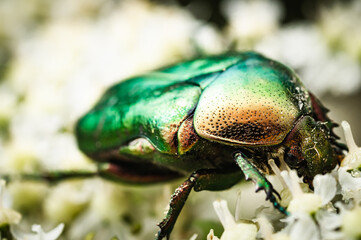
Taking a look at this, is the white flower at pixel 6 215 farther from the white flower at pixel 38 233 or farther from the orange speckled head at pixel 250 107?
the orange speckled head at pixel 250 107

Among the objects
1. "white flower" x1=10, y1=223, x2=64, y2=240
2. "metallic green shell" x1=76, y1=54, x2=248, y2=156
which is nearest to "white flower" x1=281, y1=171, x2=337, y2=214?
"metallic green shell" x1=76, y1=54, x2=248, y2=156

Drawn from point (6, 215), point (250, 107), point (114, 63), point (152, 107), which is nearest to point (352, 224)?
point (250, 107)

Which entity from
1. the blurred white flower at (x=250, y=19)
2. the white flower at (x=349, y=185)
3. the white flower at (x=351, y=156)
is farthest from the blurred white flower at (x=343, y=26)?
the white flower at (x=349, y=185)

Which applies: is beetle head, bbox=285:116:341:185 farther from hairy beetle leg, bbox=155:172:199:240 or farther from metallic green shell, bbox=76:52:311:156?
hairy beetle leg, bbox=155:172:199:240

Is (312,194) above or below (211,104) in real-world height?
below

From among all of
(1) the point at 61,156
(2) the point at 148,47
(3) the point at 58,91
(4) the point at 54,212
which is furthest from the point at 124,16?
(4) the point at 54,212

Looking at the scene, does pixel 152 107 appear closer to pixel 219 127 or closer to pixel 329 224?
pixel 219 127
